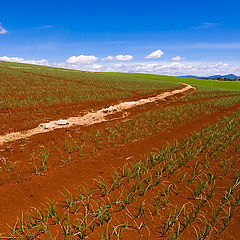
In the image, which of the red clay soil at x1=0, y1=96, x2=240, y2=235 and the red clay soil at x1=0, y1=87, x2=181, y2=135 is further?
the red clay soil at x1=0, y1=87, x2=181, y2=135

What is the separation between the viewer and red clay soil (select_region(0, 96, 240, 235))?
161 inches

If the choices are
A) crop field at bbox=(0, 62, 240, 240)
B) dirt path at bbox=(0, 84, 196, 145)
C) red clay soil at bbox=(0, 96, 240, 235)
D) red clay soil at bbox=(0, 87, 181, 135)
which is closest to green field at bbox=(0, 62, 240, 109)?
red clay soil at bbox=(0, 87, 181, 135)

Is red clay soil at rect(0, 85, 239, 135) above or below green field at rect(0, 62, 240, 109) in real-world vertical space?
below

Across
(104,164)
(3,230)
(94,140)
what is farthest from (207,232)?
(94,140)

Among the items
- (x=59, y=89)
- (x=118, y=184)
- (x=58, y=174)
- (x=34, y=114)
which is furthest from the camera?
(x=59, y=89)

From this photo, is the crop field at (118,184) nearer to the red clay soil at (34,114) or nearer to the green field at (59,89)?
the red clay soil at (34,114)

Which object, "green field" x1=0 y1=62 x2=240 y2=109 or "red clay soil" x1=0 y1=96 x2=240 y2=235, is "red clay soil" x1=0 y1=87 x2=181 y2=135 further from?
"red clay soil" x1=0 y1=96 x2=240 y2=235

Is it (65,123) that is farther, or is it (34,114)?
(34,114)

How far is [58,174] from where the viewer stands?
5.31 metres

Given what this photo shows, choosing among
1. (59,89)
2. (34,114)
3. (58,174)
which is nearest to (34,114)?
(34,114)

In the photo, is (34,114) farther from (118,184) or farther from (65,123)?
(118,184)

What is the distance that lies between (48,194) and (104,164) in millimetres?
2164

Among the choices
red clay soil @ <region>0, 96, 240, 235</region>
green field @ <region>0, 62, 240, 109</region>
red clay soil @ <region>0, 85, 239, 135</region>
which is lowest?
red clay soil @ <region>0, 96, 240, 235</region>

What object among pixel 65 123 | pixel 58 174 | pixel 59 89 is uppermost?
pixel 59 89
